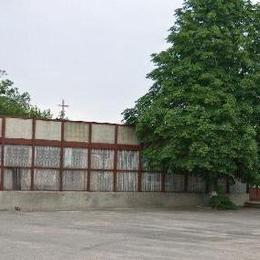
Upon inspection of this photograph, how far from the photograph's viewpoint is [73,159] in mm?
31016

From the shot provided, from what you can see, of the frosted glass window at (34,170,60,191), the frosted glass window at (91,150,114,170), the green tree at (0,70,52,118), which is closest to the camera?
the frosted glass window at (34,170,60,191)

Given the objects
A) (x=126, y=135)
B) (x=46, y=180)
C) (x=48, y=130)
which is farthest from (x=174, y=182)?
(x=48, y=130)

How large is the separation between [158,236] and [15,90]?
5013 cm

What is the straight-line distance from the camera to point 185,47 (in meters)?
31.3

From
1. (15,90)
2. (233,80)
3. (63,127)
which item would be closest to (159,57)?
(233,80)

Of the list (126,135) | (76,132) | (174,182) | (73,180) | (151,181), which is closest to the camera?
(73,180)

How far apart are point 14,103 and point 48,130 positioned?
35.1 meters

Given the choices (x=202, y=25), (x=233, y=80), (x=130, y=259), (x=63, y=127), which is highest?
(x=202, y=25)

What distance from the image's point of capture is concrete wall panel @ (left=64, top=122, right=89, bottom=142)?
31031 mm

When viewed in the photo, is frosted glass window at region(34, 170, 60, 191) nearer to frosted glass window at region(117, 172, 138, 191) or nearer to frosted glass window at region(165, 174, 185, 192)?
frosted glass window at region(117, 172, 138, 191)

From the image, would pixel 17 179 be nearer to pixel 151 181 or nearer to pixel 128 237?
pixel 151 181

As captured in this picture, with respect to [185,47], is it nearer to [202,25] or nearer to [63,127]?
[202,25]

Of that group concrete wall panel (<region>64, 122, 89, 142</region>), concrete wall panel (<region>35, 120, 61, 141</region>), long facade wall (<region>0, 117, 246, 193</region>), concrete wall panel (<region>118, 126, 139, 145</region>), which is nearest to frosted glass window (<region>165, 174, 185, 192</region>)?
long facade wall (<region>0, 117, 246, 193</region>)

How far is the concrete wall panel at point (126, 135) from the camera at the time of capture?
32.6 meters
